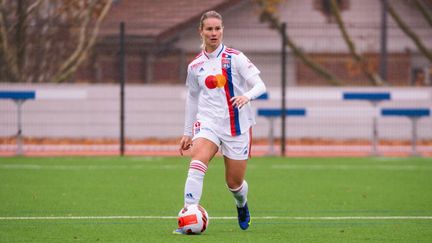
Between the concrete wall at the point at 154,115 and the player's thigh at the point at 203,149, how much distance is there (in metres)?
12.4

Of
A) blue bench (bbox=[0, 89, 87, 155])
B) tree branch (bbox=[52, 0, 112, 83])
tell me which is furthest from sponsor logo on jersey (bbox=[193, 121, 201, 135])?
tree branch (bbox=[52, 0, 112, 83])

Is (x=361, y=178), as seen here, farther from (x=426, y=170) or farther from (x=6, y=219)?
(x=6, y=219)

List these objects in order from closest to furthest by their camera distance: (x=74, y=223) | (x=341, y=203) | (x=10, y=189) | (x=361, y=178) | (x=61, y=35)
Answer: (x=74, y=223) → (x=341, y=203) → (x=10, y=189) → (x=361, y=178) → (x=61, y=35)

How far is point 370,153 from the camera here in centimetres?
2075

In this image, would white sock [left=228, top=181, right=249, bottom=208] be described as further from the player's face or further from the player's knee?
the player's face

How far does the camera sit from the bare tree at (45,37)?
21.8m

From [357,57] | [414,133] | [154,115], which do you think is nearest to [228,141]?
[414,133]

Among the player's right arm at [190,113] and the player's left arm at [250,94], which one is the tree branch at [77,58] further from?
the player's left arm at [250,94]

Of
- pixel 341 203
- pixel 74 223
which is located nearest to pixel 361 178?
pixel 341 203

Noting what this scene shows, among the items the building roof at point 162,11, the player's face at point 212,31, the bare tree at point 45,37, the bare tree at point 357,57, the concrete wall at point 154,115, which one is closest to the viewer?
the player's face at point 212,31

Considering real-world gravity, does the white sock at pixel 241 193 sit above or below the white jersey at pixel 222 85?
below

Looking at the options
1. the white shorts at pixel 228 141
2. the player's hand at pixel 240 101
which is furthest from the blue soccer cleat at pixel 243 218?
the player's hand at pixel 240 101

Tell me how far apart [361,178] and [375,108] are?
5.36 metres

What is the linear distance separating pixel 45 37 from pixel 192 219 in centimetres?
1426
